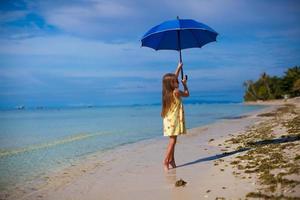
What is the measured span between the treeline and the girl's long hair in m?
A: 81.9

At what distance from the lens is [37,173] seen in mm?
10109

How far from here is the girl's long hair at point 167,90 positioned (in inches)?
326

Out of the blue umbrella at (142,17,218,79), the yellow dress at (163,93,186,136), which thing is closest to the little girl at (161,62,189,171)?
the yellow dress at (163,93,186,136)

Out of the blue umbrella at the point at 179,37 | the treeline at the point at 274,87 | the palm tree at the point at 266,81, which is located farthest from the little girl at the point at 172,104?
the palm tree at the point at 266,81

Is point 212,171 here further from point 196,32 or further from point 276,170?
point 196,32

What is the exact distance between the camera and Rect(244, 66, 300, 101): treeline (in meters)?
93.0

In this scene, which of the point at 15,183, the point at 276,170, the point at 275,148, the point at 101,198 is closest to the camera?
the point at 101,198

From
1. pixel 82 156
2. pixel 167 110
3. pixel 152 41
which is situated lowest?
pixel 82 156

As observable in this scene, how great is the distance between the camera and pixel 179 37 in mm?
9188

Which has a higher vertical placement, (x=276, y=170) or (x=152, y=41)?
(x=152, y=41)

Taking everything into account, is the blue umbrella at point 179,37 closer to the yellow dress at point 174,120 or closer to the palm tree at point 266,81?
the yellow dress at point 174,120

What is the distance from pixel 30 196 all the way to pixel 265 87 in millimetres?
111105

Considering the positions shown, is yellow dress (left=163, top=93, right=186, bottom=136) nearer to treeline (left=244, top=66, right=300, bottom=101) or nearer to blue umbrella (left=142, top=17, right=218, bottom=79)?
blue umbrella (left=142, top=17, right=218, bottom=79)

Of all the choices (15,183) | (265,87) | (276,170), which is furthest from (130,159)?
(265,87)
